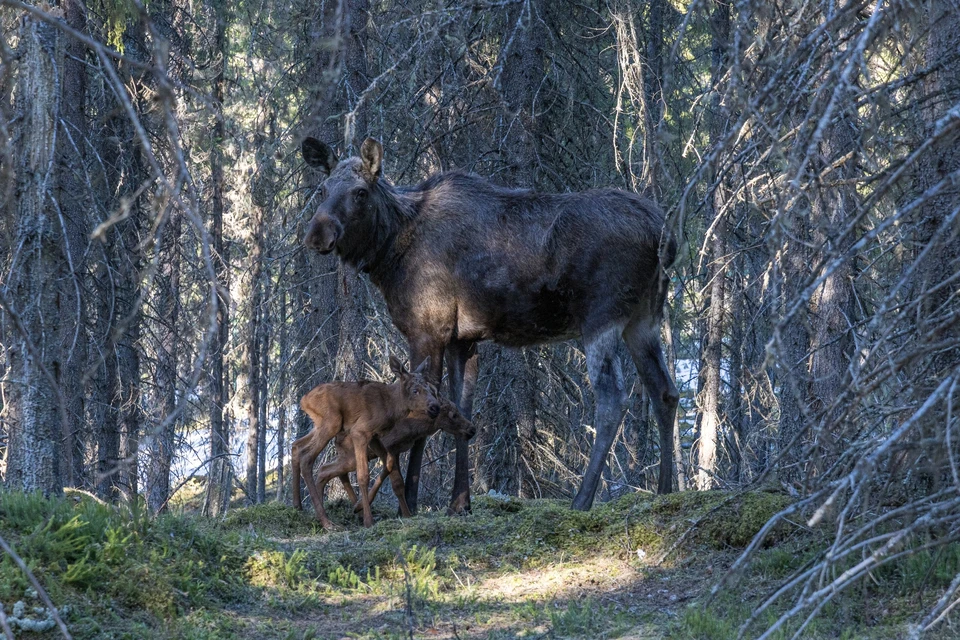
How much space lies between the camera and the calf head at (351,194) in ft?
27.7

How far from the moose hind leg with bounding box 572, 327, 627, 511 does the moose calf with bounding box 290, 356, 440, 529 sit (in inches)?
55.4

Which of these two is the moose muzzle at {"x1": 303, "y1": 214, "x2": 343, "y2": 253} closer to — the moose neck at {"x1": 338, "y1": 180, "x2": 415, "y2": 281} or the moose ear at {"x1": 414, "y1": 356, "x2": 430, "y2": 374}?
the moose neck at {"x1": 338, "y1": 180, "x2": 415, "y2": 281}

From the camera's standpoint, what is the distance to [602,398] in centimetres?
838

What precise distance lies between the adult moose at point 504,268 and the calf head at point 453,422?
1.20 ft

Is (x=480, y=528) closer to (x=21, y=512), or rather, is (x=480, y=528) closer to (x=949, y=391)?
(x=21, y=512)

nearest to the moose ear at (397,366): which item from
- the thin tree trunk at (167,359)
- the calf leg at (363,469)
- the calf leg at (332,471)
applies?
the calf leg at (363,469)

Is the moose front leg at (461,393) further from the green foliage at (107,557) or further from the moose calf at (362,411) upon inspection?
the green foliage at (107,557)

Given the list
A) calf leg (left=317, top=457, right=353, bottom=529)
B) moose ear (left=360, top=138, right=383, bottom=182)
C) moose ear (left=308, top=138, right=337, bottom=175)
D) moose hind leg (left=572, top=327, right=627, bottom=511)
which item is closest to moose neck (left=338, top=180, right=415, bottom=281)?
moose ear (left=360, top=138, right=383, bottom=182)

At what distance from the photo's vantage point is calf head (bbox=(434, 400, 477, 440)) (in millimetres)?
8484

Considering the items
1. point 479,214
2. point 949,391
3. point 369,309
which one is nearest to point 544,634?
point 949,391

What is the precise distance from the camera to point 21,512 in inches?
213

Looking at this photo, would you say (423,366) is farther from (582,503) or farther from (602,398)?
(582,503)

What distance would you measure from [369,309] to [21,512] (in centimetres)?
668

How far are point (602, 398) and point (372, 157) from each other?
3.01 m
